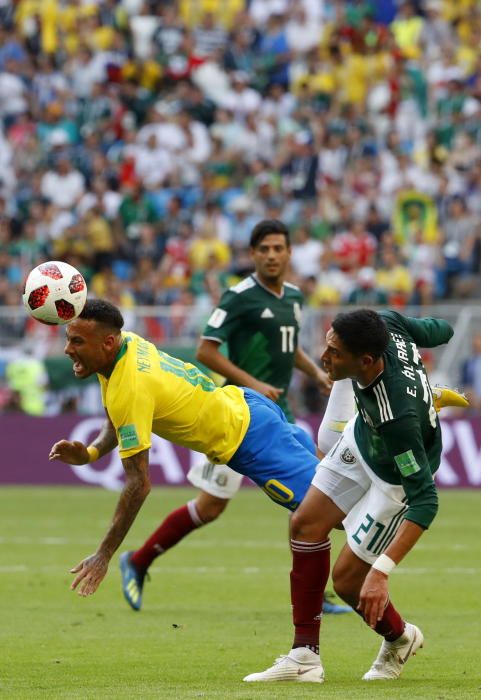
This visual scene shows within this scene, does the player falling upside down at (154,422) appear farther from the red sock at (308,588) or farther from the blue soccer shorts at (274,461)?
the red sock at (308,588)

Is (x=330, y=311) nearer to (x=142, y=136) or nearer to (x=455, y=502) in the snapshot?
(x=455, y=502)

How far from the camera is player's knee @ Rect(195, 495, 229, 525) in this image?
10430mm

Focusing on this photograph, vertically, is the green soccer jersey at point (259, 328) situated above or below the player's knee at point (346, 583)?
above

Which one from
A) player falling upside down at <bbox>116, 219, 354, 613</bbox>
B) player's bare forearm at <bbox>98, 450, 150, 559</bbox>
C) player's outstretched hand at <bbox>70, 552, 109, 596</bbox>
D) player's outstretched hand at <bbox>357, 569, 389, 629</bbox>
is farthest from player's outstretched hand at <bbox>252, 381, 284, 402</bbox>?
player's outstretched hand at <bbox>357, 569, 389, 629</bbox>

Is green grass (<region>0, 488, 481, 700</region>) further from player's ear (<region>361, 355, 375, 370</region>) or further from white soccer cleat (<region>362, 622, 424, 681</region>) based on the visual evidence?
player's ear (<region>361, 355, 375, 370</region>)

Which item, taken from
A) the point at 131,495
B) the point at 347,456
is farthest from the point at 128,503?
the point at 347,456

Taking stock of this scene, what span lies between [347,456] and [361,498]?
0.23 m

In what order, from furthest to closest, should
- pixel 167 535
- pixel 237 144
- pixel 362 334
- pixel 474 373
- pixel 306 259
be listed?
pixel 237 144 → pixel 306 259 → pixel 474 373 → pixel 167 535 → pixel 362 334

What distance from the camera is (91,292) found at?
72.6 ft

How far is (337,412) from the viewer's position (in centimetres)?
929

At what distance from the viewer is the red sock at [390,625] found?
7.17 meters

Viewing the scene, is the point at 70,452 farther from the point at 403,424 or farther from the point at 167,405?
the point at 403,424

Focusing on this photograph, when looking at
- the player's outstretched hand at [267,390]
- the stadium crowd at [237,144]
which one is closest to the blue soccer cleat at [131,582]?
the player's outstretched hand at [267,390]

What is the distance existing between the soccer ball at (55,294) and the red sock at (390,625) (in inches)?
89.7
